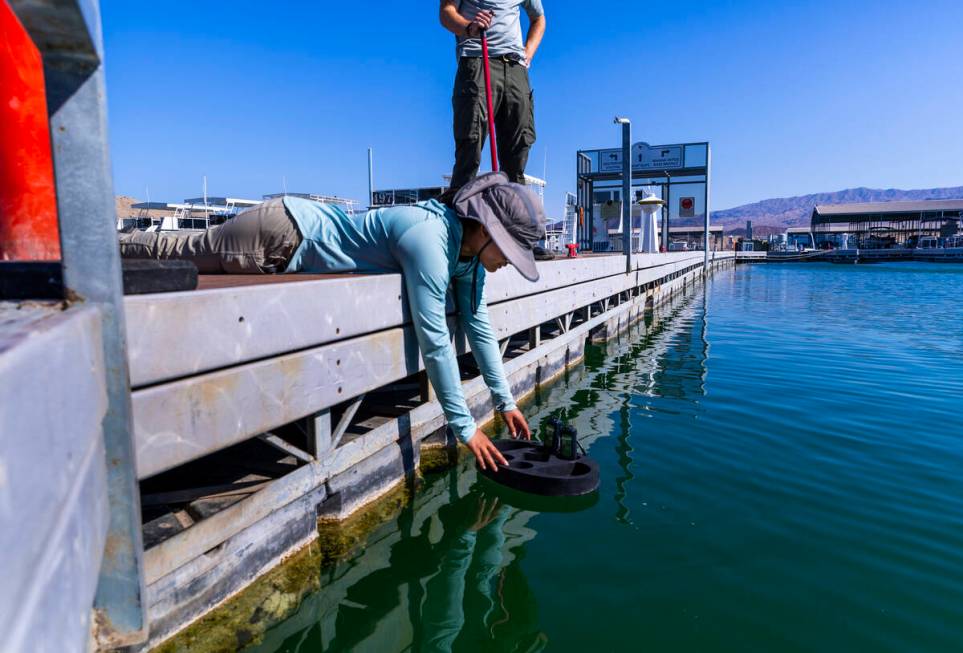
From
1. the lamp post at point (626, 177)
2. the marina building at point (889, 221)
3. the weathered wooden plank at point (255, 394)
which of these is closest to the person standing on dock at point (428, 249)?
the weathered wooden plank at point (255, 394)

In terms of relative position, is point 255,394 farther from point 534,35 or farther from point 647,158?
point 647,158

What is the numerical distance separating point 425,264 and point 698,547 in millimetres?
2352

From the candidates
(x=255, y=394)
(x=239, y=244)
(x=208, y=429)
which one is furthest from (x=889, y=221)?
(x=208, y=429)

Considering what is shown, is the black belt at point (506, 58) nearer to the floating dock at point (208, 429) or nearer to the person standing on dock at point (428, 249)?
the person standing on dock at point (428, 249)

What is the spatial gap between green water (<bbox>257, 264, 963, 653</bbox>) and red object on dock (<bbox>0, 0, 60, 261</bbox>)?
91.2 inches

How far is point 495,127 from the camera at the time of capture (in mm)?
6207

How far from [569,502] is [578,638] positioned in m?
1.43

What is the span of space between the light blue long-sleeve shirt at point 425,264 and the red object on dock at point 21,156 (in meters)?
1.30

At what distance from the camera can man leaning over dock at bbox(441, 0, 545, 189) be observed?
548cm

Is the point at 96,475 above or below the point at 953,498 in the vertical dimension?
above

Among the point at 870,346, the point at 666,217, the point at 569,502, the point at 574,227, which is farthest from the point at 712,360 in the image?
the point at 666,217

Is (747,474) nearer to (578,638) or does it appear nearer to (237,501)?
(578,638)

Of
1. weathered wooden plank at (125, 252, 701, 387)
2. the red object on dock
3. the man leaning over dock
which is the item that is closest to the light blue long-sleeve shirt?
weathered wooden plank at (125, 252, 701, 387)

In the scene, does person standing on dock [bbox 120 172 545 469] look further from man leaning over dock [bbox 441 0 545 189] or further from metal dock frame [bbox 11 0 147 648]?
metal dock frame [bbox 11 0 147 648]
